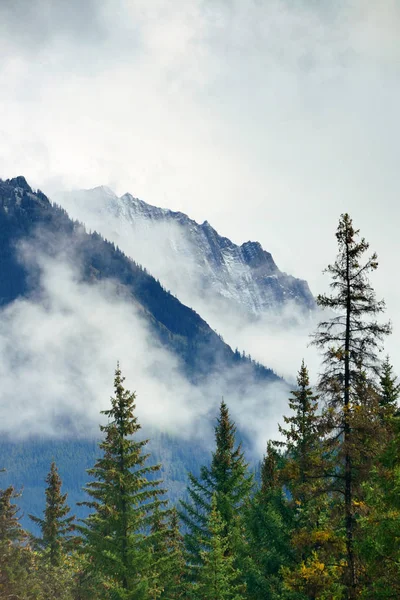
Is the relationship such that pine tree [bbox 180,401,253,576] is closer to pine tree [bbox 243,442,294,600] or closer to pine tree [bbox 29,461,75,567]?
pine tree [bbox 243,442,294,600]

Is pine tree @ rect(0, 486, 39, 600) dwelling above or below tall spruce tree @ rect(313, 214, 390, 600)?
below

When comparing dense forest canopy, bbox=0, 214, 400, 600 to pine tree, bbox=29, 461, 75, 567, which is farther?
pine tree, bbox=29, 461, 75, 567

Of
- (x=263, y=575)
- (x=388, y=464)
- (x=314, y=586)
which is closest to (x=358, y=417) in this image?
(x=388, y=464)

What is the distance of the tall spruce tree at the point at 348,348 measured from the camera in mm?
18672

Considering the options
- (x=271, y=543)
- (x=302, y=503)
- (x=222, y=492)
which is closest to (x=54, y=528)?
(x=222, y=492)

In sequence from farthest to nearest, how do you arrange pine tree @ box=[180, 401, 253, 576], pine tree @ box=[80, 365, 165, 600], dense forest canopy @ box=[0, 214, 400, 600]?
1. pine tree @ box=[180, 401, 253, 576]
2. pine tree @ box=[80, 365, 165, 600]
3. dense forest canopy @ box=[0, 214, 400, 600]

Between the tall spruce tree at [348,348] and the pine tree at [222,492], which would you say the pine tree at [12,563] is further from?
the tall spruce tree at [348,348]

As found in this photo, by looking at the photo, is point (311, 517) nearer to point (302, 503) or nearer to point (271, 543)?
point (302, 503)

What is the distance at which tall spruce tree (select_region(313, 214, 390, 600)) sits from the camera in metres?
18.7

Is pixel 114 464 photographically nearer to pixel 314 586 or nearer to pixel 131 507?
pixel 131 507

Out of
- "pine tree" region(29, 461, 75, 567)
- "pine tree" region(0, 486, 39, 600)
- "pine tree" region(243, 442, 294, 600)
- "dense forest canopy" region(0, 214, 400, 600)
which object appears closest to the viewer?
"dense forest canopy" region(0, 214, 400, 600)

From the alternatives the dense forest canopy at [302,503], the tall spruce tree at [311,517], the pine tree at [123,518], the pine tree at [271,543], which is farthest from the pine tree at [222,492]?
the tall spruce tree at [311,517]

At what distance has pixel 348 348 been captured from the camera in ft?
64.4

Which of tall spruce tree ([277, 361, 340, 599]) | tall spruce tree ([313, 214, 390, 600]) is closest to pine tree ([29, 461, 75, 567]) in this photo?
tall spruce tree ([277, 361, 340, 599])
